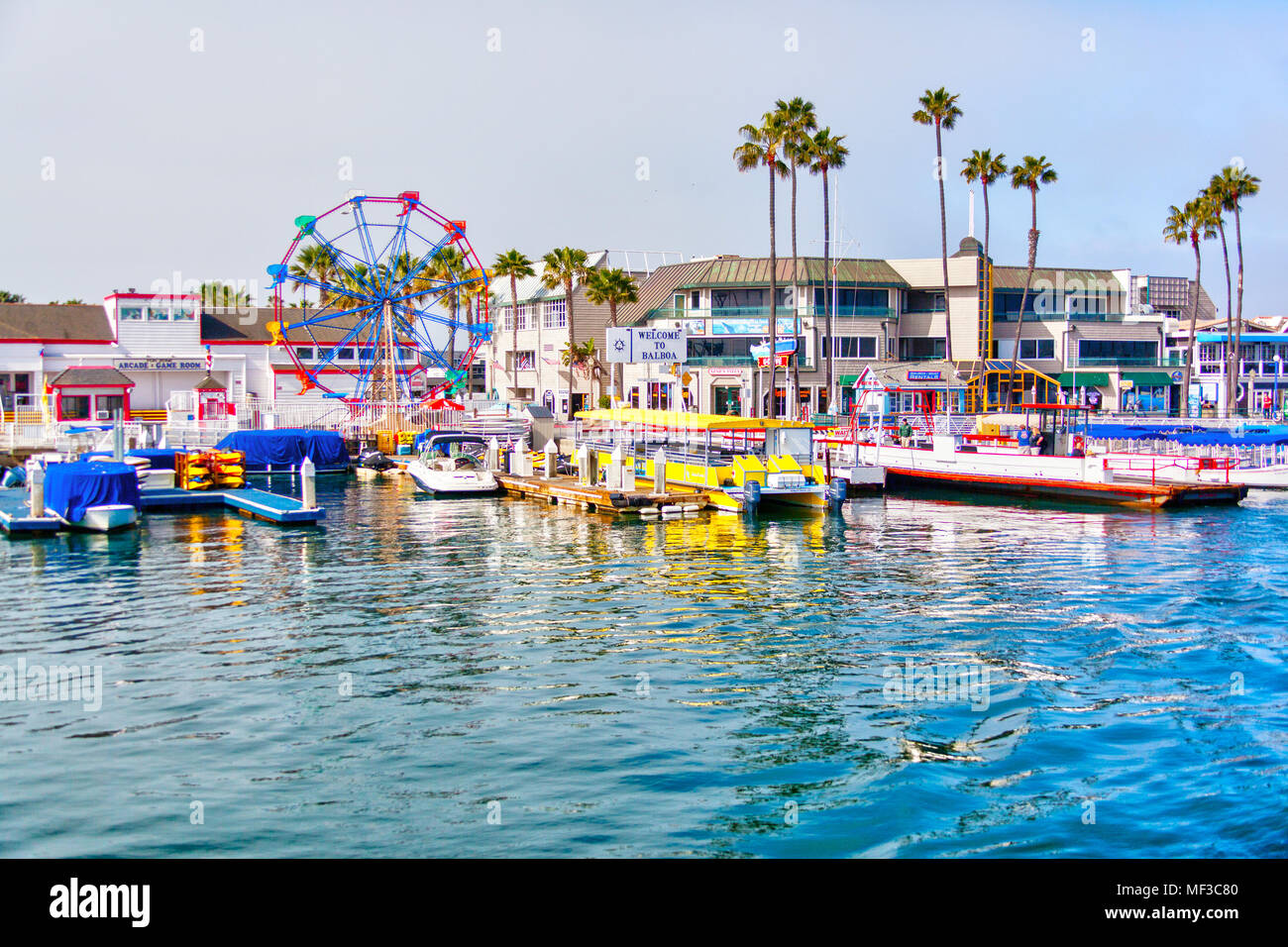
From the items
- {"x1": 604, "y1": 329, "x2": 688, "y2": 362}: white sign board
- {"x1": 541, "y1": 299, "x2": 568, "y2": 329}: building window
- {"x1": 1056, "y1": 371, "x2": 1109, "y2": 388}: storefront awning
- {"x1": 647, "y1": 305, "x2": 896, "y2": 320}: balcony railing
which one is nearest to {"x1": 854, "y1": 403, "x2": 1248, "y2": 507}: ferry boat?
{"x1": 604, "y1": 329, "x2": 688, "y2": 362}: white sign board

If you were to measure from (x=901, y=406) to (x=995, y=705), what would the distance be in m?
71.3

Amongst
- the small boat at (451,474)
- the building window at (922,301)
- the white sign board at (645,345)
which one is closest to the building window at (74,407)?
the small boat at (451,474)

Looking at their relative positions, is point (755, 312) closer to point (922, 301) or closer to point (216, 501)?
point (922, 301)

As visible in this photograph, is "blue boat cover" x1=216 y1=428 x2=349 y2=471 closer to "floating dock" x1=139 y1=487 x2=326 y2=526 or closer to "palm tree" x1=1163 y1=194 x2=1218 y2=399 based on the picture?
"floating dock" x1=139 y1=487 x2=326 y2=526

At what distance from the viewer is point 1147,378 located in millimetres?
89188

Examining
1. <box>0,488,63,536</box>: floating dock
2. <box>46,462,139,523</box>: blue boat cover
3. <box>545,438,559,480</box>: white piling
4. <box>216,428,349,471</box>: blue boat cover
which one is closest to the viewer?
<box>0,488,63,536</box>: floating dock

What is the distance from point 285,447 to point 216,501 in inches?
551

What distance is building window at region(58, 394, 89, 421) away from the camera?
7106cm

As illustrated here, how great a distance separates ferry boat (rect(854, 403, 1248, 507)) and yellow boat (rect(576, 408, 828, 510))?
784cm

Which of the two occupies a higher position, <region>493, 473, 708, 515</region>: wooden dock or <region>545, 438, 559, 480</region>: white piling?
<region>545, 438, 559, 480</region>: white piling

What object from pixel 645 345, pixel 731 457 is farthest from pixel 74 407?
pixel 731 457

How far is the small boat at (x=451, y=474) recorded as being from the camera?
4666 cm
